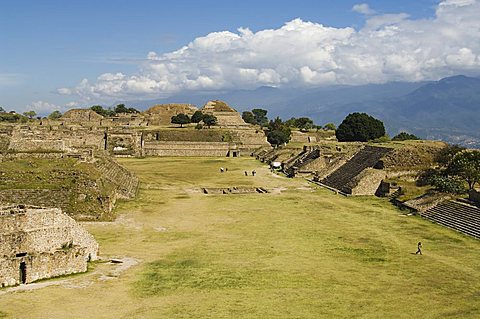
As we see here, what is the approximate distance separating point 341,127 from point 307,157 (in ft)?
65.1

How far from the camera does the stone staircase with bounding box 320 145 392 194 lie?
44562mm

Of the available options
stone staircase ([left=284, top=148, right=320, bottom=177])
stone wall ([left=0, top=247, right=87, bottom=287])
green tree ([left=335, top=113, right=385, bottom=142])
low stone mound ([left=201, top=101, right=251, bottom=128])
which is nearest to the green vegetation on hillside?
stone wall ([left=0, top=247, right=87, bottom=287])

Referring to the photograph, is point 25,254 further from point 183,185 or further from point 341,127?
point 341,127

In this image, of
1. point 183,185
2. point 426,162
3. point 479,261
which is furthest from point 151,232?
point 426,162

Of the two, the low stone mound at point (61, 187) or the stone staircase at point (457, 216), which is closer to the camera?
the stone staircase at point (457, 216)

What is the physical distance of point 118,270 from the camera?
1909 cm

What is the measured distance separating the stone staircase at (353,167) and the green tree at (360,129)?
75.3ft

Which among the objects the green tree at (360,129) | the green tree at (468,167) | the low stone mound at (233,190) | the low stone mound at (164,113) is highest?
the low stone mound at (164,113)

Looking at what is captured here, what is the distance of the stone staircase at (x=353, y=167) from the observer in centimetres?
4456

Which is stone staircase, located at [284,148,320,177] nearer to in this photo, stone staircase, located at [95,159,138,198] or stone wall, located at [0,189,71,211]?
stone staircase, located at [95,159,138,198]

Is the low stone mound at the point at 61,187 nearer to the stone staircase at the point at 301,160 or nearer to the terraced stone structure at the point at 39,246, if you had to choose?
the terraced stone structure at the point at 39,246

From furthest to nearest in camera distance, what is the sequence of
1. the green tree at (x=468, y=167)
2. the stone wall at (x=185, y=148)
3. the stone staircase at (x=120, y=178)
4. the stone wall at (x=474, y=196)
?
the stone wall at (x=185, y=148) → the stone staircase at (x=120, y=178) → the green tree at (x=468, y=167) → the stone wall at (x=474, y=196)

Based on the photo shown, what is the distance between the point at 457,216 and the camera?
28969 mm

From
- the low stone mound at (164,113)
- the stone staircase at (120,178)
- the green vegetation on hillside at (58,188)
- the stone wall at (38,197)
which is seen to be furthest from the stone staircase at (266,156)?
the stone wall at (38,197)
